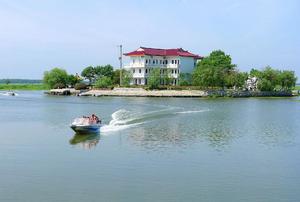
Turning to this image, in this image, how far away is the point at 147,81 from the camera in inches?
3999

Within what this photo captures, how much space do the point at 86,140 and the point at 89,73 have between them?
97416 millimetres

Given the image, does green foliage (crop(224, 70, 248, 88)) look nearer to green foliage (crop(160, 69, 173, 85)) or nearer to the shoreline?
the shoreline

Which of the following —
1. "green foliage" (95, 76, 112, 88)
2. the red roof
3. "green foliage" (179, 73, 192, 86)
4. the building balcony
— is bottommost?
"green foliage" (95, 76, 112, 88)

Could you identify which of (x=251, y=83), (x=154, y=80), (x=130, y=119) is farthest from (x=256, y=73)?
(x=130, y=119)

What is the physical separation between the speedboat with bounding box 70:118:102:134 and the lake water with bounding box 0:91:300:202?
0.67 m

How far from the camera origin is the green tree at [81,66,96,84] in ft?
417

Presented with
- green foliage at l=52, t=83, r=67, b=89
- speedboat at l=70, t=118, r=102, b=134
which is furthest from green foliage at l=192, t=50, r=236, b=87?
speedboat at l=70, t=118, r=102, b=134

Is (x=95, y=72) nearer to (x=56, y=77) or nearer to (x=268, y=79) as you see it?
(x=56, y=77)

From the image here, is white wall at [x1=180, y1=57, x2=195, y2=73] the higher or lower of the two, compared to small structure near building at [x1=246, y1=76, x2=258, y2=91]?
higher

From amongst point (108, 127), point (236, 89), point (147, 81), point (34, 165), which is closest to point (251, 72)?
point (236, 89)

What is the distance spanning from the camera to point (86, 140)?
103ft

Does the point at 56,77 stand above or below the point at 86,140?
above

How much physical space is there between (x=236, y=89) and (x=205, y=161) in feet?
263

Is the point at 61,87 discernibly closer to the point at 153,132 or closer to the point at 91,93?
the point at 91,93
